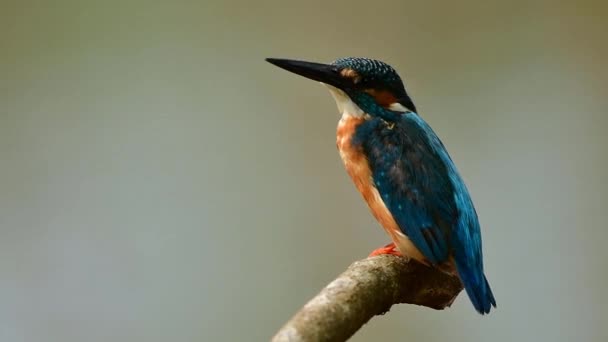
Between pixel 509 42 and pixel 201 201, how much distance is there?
106 centimetres

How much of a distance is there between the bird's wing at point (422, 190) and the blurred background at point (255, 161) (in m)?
0.86

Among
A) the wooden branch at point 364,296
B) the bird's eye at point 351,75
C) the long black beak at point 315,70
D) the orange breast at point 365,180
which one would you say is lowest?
the wooden branch at point 364,296

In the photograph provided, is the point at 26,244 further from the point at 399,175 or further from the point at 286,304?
the point at 399,175

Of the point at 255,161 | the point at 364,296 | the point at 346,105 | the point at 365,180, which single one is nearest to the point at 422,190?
the point at 365,180

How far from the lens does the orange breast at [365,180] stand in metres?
1.13

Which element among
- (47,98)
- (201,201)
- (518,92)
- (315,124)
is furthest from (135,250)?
(518,92)

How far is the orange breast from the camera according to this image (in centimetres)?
113

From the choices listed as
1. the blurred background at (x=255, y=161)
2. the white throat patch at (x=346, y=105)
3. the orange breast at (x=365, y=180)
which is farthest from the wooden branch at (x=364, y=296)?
the blurred background at (x=255, y=161)

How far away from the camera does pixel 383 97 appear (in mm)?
→ 1202

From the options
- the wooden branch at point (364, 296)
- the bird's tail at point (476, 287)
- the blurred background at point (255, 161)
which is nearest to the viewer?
the wooden branch at point (364, 296)

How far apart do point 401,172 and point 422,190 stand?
0.15 ft

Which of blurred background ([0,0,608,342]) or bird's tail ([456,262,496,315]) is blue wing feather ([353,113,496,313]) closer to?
bird's tail ([456,262,496,315])

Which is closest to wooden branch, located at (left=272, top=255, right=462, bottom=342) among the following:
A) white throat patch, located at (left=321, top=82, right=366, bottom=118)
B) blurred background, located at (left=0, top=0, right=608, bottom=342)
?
white throat patch, located at (left=321, top=82, right=366, bottom=118)

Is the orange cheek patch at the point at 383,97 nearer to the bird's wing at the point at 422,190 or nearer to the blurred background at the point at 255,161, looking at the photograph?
the bird's wing at the point at 422,190
